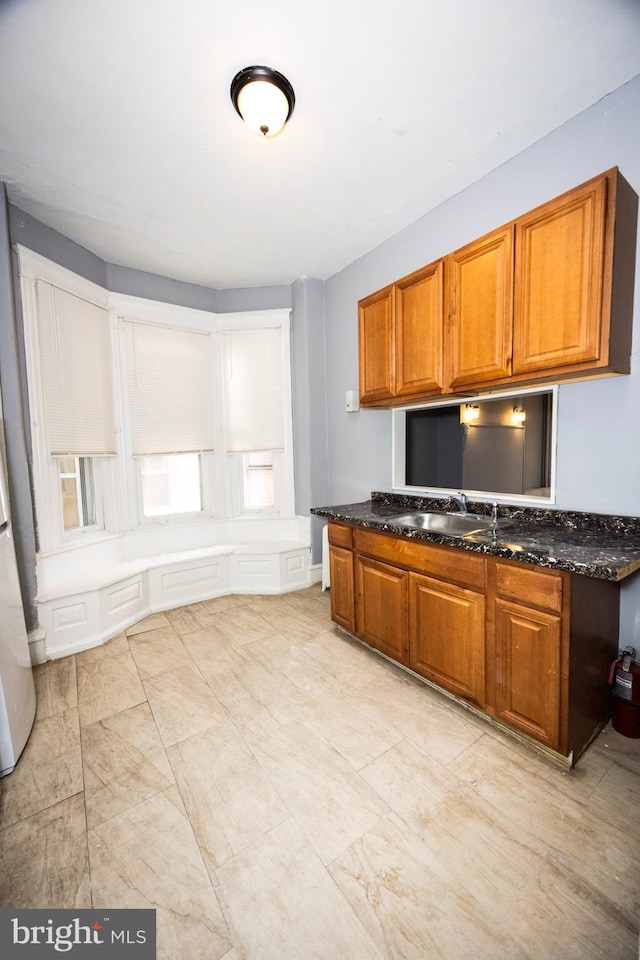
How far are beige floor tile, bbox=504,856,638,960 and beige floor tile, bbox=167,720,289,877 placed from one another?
2.70 feet

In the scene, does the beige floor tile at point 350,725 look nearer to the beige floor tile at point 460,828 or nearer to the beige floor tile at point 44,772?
the beige floor tile at point 460,828

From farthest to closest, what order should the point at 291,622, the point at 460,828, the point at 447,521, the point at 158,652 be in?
the point at 291,622 → the point at 158,652 → the point at 447,521 → the point at 460,828

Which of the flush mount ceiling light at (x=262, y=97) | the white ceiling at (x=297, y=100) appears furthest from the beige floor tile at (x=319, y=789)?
the white ceiling at (x=297, y=100)

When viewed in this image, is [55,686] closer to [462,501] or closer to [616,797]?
[462,501]

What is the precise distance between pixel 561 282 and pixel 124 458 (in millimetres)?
3409

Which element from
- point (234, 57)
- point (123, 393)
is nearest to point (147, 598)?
point (123, 393)

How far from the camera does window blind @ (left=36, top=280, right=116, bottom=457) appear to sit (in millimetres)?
2695

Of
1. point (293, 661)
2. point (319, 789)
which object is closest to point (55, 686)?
point (293, 661)

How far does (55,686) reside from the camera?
2307mm

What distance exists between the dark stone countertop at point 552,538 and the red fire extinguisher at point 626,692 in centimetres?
56

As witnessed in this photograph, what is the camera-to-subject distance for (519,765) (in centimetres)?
163

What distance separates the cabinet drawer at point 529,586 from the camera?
151 cm

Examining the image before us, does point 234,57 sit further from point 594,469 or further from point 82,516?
point 82,516

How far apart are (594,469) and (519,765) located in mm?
1444
